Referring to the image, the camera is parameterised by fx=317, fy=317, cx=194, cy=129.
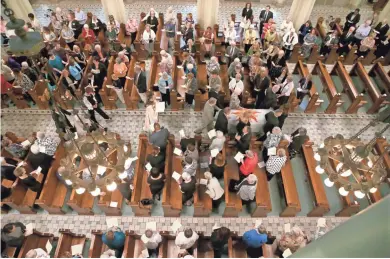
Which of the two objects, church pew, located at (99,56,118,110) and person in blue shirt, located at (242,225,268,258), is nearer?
person in blue shirt, located at (242,225,268,258)

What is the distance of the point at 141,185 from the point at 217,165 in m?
1.94

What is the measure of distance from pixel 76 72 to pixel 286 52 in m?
6.95

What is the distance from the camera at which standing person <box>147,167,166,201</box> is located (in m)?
6.66

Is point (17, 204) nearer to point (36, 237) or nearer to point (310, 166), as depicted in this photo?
point (36, 237)

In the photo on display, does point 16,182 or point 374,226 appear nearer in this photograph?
point 374,226

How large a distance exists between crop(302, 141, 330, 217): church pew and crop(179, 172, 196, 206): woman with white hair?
2.88 meters

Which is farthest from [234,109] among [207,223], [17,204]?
[17,204]

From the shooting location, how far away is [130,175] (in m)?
7.48

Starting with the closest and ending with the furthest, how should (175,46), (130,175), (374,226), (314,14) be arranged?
(374,226) → (130,175) → (175,46) → (314,14)

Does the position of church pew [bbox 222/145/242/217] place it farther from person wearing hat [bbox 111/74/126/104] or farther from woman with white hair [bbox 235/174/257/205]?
person wearing hat [bbox 111/74/126/104]

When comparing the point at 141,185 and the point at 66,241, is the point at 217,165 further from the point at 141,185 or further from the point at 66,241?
the point at 66,241

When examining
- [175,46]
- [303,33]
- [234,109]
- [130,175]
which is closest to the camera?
[130,175]

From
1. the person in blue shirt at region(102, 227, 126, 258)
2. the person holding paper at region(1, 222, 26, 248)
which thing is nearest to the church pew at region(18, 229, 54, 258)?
the person holding paper at region(1, 222, 26, 248)

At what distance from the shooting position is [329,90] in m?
9.73
